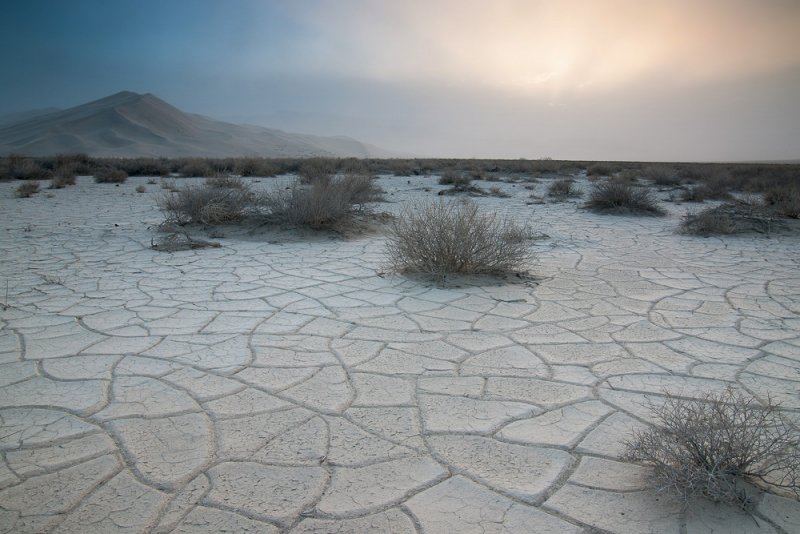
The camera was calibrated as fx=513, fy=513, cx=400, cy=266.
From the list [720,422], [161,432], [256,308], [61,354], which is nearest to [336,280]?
[256,308]

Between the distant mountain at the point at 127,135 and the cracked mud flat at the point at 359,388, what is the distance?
60.6 meters

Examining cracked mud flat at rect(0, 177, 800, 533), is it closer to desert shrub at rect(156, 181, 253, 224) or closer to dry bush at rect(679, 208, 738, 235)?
desert shrub at rect(156, 181, 253, 224)

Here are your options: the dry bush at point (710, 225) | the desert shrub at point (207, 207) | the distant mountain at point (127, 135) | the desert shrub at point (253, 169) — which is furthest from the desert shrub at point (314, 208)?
the distant mountain at point (127, 135)

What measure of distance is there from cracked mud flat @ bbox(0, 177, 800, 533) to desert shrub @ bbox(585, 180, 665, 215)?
5407 mm

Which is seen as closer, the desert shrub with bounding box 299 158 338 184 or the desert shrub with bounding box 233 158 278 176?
the desert shrub with bounding box 299 158 338 184

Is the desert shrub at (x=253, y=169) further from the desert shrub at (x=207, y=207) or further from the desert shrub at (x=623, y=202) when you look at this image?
the desert shrub at (x=623, y=202)

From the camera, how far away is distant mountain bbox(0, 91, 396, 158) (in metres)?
72.2

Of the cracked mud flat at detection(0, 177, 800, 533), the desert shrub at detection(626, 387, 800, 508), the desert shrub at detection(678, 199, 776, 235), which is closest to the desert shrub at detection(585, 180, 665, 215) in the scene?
the desert shrub at detection(678, 199, 776, 235)

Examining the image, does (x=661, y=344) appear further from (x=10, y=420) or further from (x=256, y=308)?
(x=10, y=420)

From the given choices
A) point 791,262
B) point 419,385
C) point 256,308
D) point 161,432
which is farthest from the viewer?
point 791,262

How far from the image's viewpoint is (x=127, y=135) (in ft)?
264

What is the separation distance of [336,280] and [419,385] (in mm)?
2587

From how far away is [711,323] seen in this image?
4094 millimetres

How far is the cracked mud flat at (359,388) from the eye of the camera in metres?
1.96
